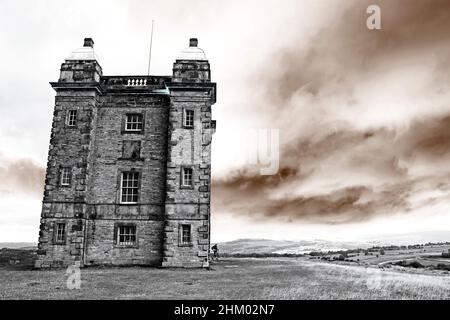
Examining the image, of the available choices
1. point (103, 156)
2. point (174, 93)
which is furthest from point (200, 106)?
point (103, 156)

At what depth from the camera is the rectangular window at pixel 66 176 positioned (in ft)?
79.2

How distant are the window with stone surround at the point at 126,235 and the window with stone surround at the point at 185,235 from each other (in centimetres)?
300

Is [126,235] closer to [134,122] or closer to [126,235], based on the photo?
[126,235]

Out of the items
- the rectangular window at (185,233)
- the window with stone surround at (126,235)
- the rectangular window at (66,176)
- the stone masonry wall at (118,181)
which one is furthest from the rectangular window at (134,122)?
the rectangular window at (185,233)

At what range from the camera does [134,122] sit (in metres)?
25.8

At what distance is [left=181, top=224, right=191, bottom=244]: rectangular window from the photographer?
23.5m

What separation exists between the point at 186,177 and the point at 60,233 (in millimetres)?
8152

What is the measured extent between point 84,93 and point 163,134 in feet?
18.3

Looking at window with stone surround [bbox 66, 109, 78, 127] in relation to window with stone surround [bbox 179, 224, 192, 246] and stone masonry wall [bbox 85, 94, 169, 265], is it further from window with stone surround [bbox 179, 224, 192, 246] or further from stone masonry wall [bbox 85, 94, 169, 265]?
window with stone surround [bbox 179, 224, 192, 246]

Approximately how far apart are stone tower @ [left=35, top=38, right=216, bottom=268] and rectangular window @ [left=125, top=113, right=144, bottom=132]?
65 millimetres

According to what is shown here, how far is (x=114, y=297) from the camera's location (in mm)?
11484

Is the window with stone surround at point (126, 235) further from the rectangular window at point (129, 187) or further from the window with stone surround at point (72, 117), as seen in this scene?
the window with stone surround at point (72, 117)
